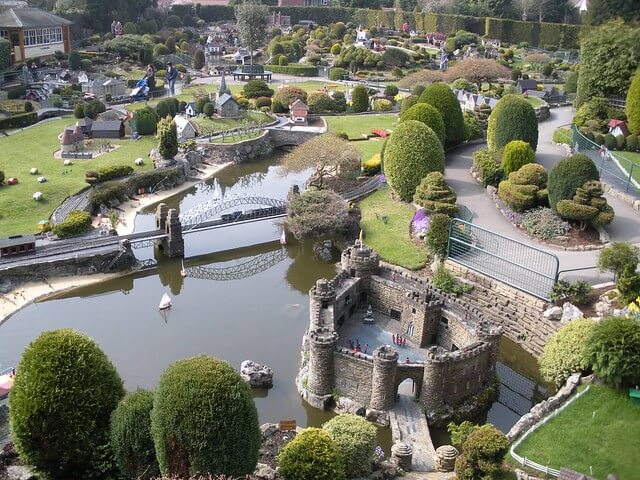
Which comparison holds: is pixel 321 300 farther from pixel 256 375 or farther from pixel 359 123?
pixel 359 123

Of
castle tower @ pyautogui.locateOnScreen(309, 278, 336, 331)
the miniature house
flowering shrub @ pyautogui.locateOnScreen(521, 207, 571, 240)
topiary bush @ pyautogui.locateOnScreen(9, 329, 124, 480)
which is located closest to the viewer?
topiary bush @ pyautogui.locateOnScreen(9, 329, 124, 480)

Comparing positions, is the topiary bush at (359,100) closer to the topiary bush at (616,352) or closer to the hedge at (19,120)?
the hedge at (19,120)

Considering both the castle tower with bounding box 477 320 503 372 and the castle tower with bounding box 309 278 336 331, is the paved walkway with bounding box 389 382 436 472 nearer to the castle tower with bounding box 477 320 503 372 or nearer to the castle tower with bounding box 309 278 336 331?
the castle tower with bounding box 477 320 503 372

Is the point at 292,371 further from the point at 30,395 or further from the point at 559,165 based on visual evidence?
the point at 559,165

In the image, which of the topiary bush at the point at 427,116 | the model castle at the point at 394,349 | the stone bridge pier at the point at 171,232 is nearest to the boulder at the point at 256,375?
the model castle at the point at 394,349

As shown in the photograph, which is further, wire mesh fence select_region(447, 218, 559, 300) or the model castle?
wire mesh fence select_region(447, 218, 559, 300)

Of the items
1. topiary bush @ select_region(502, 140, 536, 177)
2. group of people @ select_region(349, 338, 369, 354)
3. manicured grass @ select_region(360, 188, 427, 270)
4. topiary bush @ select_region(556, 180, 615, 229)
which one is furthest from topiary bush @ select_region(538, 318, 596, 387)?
topiary bush @ select_region(502, 140, 536, 177)
